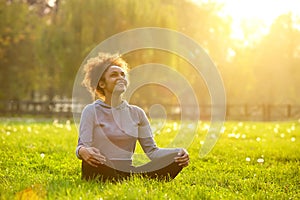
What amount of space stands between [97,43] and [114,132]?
77.1 feet

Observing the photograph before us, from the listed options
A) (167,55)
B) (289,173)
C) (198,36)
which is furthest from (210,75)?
(289,173)

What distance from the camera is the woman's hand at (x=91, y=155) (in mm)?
4832

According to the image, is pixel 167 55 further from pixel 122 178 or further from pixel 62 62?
pixel 122 178

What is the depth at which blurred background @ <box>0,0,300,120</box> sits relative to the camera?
92.5ft

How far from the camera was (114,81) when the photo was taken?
5293 millimetres

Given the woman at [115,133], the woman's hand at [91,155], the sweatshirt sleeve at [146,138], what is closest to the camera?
the woman's hand at [91,155]

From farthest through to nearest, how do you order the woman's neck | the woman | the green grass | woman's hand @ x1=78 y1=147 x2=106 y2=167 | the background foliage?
the background foliage < the woman's neck < the woman < woman's hand @ x1=78 y1=147 x2=106 y2=167 < the green grass

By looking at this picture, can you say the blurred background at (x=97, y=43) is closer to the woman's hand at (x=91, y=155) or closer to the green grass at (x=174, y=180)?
the green grass at (x=174, y=180)

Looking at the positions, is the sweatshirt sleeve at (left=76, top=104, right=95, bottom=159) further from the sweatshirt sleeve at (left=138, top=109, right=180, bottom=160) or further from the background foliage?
the background foliage

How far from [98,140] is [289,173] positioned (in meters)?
2.94

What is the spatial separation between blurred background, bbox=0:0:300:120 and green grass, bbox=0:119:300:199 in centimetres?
1840

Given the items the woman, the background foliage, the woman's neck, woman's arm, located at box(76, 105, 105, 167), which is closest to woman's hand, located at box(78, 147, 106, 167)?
woman's arm, located at box(76, 105, 105, 167)

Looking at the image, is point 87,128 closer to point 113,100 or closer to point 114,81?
point 113,100

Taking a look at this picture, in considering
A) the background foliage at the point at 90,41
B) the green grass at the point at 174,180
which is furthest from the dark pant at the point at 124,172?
the background foliage at the point at 90,41
